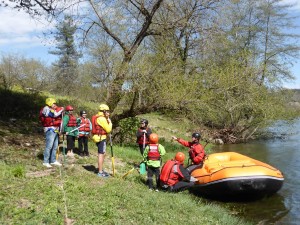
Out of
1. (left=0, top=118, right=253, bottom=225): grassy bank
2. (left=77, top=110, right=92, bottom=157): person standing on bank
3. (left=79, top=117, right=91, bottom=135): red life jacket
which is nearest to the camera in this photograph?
(left=0, top=118, right=253, bottom=225): grassy bank

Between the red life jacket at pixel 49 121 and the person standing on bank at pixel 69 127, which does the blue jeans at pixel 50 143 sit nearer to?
the red life jacket at pixel 49 121

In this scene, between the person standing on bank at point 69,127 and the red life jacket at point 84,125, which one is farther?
the red life jacket at point 84,125

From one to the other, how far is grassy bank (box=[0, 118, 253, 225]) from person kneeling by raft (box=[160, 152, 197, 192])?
571 mm

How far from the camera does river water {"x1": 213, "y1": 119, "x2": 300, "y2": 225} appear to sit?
30.9 ft

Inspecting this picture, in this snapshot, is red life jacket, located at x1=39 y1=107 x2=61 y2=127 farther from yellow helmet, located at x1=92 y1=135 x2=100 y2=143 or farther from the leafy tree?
the leafy tree

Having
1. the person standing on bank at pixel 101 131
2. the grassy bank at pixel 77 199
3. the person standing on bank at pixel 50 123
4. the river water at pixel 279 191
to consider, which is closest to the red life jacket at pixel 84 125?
the grassy bank at pixel 77 199

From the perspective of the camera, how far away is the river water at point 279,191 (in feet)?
30.9

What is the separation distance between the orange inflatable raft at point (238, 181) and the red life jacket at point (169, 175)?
1.52m

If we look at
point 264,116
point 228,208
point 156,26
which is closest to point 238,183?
point 228,208

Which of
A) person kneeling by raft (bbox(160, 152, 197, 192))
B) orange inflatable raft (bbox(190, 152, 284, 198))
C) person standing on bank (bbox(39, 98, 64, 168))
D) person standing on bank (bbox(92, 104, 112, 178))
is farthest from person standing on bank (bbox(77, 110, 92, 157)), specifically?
orange inflatable raft (bbox(190, 152, 284, 198))

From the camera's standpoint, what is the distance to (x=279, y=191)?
1155cm

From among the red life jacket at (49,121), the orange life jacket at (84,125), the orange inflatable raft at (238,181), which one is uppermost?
the red life jacket at (49,121)

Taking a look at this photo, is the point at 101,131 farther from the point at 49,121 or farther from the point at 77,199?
the point at 77,199

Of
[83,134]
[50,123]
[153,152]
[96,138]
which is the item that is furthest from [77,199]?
[83,134]
